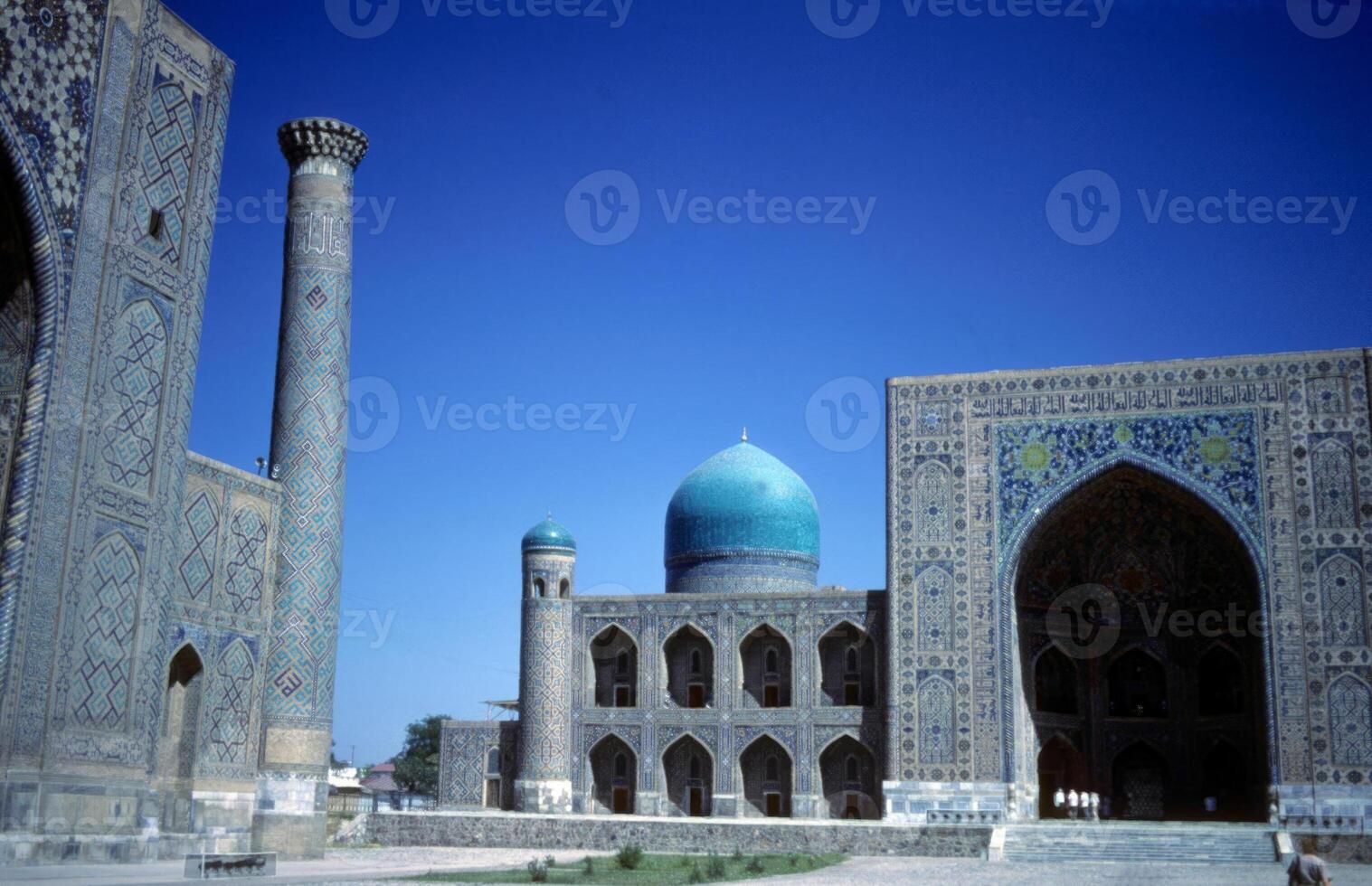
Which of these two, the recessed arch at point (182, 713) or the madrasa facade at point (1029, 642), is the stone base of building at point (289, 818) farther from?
the madrasa facade at point (1029, 642)

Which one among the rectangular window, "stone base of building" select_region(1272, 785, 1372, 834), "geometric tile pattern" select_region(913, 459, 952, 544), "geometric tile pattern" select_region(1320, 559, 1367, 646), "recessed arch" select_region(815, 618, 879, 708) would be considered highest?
"geometric tile pattern" select_region(913, 459, 952, 544)

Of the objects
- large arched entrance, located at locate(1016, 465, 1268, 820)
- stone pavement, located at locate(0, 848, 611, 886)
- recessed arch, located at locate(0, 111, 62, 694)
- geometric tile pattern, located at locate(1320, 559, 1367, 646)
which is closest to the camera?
stone pavement, located at locate(0, 848, 611, 886)

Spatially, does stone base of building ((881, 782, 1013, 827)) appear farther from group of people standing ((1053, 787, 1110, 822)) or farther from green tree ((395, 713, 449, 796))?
green tree ((395, 713, 449, 796))

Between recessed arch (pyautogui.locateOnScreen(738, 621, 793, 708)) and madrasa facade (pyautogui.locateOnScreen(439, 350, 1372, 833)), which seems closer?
madrasa facade (pyautogui.locateOnScreen(439, 350, 1372, 833))

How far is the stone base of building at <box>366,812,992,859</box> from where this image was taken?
639 inches

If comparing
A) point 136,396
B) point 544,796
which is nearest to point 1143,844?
point 544,796

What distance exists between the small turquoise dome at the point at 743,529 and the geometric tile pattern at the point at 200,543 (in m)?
11.8

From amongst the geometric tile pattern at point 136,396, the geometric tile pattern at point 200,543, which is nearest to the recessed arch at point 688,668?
the geometric tile pattern at point 200,543

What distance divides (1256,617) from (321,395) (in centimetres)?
1179

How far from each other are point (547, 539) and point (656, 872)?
457 inches

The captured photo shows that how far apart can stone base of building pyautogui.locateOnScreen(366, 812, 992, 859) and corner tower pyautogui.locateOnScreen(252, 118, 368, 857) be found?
3591 mm

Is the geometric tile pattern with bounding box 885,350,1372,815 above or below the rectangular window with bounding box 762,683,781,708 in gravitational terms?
above

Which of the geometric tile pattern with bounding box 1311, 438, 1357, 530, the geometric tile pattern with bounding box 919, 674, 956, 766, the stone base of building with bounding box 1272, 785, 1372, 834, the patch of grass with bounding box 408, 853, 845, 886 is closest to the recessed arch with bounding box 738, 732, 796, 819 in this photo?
the geometric tile pattern with bounding box 919, 674, 956, 766

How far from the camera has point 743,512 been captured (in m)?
24.7
